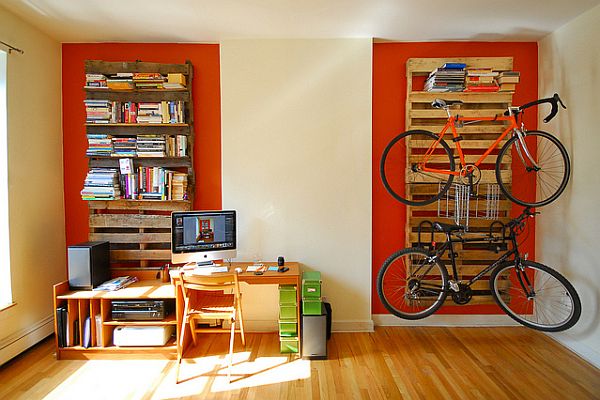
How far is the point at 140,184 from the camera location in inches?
144

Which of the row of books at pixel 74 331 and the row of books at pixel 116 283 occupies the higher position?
the row of books at pixel 116 283

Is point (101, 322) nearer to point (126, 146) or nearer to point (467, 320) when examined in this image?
point (126, 146)

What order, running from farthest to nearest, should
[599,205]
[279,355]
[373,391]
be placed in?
[279,355], [599,205], [373,391]

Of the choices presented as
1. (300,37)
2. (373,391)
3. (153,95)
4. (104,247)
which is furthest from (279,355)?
(300,37)

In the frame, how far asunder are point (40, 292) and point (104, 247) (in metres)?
0.69

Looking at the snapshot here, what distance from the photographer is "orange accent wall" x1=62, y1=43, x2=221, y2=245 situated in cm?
379

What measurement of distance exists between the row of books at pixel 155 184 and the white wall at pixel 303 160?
16.6 inches

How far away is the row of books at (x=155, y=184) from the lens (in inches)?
143

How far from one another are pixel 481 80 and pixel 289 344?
2.94 meters

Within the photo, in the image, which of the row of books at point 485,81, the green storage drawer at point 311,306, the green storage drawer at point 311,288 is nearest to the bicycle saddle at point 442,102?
the row of books at point 485,81

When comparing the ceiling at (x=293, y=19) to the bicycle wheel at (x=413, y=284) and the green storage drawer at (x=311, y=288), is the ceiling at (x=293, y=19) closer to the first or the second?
the bicycle wheel at (x=413, y=284)

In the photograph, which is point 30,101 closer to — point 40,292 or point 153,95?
point 153,95

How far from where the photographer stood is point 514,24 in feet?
11.1

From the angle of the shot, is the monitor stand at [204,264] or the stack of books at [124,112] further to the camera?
the stack of books at [124,112]
